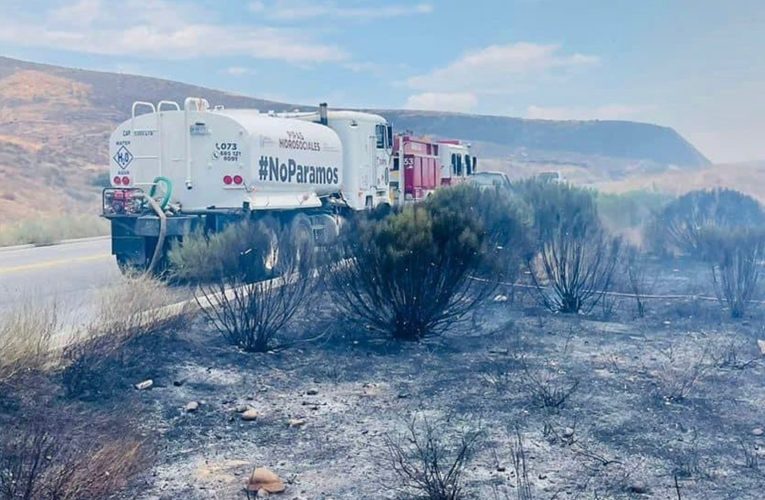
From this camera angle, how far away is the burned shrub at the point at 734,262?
40.0 feet

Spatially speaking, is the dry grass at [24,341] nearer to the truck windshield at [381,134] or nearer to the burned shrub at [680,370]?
the burned shrub at [680,370]

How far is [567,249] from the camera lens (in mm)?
12742

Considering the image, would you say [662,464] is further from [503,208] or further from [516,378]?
[503,208]

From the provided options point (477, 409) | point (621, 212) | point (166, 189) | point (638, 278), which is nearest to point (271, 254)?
point (166, 189)

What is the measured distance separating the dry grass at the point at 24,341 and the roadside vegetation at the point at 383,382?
20 mm

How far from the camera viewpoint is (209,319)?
9172mm

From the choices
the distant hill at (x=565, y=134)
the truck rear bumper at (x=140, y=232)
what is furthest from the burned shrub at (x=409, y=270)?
the distant hill at (x=565, y=134)

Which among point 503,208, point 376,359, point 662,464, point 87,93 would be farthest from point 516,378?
point 87,93

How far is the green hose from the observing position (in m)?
14.5

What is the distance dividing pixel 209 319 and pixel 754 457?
5.46 metres

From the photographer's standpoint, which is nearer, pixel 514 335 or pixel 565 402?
pixel 565 402

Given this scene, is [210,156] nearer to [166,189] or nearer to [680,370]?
[166,189]

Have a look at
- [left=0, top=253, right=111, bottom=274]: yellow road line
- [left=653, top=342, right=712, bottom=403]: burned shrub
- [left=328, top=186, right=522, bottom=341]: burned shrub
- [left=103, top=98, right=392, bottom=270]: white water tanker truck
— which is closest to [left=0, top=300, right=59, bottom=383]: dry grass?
[left=328, top=186, right=522, bottom=341]: burned shrub

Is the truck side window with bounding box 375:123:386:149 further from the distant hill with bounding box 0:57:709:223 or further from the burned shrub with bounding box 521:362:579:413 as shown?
the distant hill with bounding box 0:57:709:223
